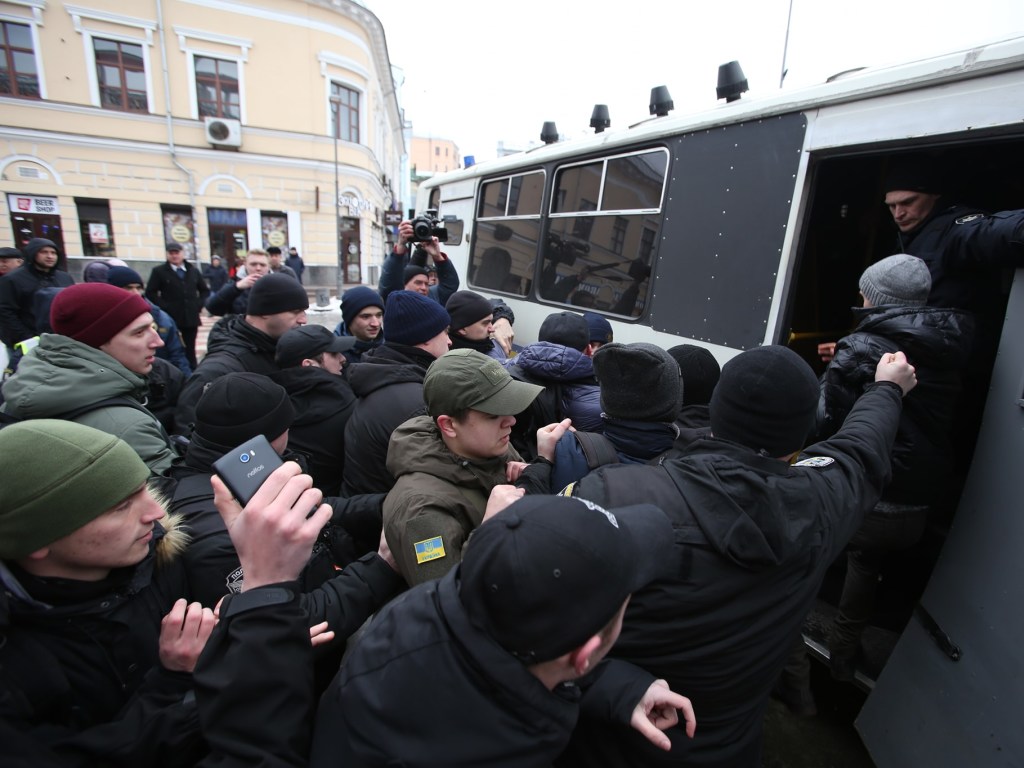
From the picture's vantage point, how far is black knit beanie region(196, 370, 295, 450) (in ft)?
5.79

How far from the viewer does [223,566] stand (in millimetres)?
1502

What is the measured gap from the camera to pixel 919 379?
6.61ft

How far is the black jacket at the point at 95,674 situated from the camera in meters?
1.04

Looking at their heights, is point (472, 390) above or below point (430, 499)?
above

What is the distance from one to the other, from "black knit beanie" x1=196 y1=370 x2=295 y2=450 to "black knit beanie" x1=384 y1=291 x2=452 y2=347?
101 centimetres

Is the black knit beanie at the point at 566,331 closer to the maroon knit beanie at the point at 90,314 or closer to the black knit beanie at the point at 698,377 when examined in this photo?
the black knit beanie at the point at 698,377

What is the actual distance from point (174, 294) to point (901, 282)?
7.87 metres

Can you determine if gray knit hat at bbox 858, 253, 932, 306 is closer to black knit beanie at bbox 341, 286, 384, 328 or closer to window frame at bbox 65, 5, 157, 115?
black knit beanie at bbox 341, 286, 384, 328

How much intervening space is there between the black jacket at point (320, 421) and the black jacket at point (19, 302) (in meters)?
3.79

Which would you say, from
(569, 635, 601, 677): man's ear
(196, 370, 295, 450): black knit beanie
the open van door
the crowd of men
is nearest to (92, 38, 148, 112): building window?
the crowd of men

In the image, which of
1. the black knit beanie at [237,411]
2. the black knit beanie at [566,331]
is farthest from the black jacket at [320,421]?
the black knit beanie at [566,331]

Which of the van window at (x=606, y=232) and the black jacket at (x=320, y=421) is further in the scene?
the van window at (x=606, y=232)

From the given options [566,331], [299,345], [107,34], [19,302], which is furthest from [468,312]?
[107,34]

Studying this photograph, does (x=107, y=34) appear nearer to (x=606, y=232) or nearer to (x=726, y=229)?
(x=606, y=232)
